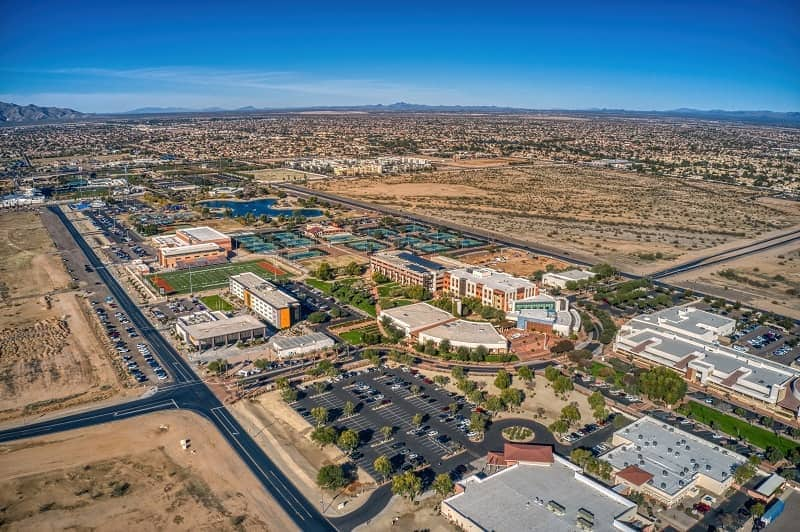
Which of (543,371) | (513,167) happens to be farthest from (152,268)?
(513,167)


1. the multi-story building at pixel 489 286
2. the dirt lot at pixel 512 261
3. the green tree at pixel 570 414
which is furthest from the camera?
the dirt lot at pixel 512 261

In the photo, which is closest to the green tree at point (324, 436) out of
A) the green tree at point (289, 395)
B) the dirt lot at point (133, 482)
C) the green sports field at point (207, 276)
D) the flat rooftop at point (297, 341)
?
the dirt lot at point (133, 482)

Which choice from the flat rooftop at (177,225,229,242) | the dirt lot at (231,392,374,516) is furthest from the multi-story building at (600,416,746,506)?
the flat rooftop at (177,225,229,242)

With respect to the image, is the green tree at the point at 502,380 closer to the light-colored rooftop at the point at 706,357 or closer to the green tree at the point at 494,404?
the green tree at the point at 494,404

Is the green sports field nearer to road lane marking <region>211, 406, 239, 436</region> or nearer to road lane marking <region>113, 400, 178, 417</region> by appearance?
road lane marking <region>113, 400, 178, 417</region>

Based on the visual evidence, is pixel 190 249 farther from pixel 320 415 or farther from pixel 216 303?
pixel 320 415

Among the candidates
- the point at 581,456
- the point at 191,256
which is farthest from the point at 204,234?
the point at 581,456

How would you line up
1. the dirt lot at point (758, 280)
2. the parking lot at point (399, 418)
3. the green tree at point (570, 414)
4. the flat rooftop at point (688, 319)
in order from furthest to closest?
1. the dirt lot at point (758, 280)
2. the flat rooftop at point (688, 319)
3. the green tree at point (570, 414)
4. the parking lot at point (399, 418)
